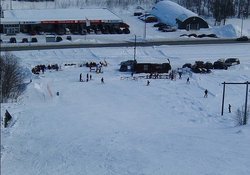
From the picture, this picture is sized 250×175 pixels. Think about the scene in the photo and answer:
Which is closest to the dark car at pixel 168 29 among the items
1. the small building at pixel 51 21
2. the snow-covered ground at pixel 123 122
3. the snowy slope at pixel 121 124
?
the small building at pixel 51 21

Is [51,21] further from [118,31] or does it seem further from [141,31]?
[141,31]

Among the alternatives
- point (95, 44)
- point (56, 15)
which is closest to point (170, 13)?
point (56, 15)

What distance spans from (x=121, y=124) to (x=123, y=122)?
0.52 metres

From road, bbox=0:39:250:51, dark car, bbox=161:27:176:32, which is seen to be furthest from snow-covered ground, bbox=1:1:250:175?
dark car, bbox=161:27:176:32

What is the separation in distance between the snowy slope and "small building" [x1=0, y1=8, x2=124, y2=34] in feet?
21.3

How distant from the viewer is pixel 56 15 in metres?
44.2

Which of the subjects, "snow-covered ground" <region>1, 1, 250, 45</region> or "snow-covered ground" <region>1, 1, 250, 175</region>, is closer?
"snow-covered ground" <region>1, 1, 250, 175</region>

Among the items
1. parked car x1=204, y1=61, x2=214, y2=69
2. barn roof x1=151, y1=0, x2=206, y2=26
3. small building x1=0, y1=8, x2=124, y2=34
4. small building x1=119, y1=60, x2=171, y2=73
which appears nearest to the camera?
small building x1=119, y1=60, x2=171, y2=73

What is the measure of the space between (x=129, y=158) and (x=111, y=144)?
1527 millimetres

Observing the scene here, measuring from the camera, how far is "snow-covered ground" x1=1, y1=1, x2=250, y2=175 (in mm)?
13172

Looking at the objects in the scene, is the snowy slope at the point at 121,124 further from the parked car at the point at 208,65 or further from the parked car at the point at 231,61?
the parked car at the point at 208,65

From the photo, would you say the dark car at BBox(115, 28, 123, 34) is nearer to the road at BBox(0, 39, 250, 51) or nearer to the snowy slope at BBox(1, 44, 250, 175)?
the road at BBox(0, 39, 250, 51)

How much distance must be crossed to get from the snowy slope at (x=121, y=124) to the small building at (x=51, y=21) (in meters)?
6.50

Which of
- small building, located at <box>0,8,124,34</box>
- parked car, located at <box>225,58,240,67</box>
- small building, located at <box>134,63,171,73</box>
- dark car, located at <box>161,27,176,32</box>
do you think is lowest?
A: small building, located at <box>134,63,171,73</box>
